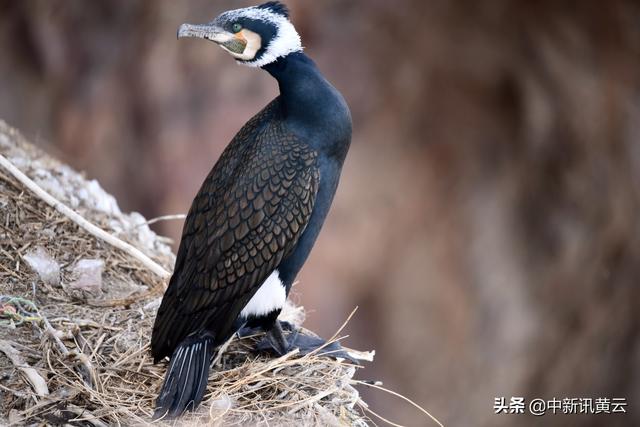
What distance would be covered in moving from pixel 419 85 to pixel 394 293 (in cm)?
165

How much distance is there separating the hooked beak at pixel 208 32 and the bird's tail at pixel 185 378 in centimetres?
89

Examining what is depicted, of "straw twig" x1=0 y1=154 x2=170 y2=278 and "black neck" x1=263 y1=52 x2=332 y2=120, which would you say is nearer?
"black neck" x1=263 y1=52 x2=332 y2=120

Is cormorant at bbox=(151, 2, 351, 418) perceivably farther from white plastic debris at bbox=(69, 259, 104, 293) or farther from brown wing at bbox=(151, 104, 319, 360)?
white plastic debris at bbox=(69, 259, 104, 293)

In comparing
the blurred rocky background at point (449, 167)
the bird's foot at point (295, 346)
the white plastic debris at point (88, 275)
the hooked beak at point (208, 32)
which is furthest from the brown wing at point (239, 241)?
the blurred rocky background at point (449, 167)

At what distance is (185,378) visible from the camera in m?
2.42

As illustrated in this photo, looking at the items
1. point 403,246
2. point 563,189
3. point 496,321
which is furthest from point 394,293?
point 563,189

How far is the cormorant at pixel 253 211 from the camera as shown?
248 centimetres

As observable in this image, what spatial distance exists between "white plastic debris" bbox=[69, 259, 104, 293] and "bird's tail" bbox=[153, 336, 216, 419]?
0.52m

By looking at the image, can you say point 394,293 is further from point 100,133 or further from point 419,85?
point 100,133

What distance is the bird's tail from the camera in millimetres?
2369

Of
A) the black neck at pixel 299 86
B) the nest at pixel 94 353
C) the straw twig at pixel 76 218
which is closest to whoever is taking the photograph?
the nest at pixel 94 353

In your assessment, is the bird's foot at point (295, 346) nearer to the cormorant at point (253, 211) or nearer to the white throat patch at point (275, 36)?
the cormorant at point (253, 211)

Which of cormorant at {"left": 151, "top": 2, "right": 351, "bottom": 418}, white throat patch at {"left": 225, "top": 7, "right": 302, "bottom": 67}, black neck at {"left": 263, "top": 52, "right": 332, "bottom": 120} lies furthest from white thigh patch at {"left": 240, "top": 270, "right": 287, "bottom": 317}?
white throat patch at {"left": 225, "top": 7, "right": 302, "bottom": 67}

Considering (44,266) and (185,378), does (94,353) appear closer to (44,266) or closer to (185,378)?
(185,378)
